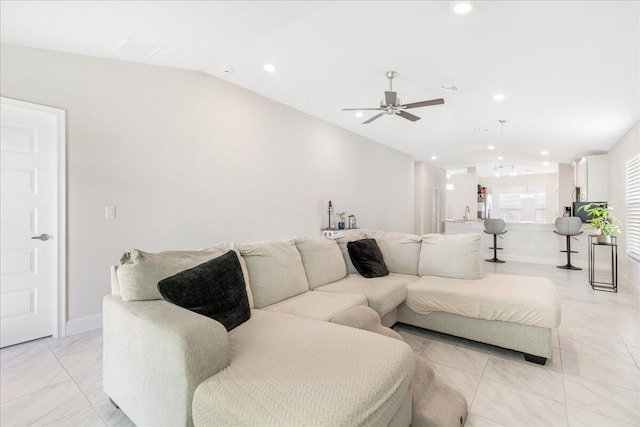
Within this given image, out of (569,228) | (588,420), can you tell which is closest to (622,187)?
(569,228)

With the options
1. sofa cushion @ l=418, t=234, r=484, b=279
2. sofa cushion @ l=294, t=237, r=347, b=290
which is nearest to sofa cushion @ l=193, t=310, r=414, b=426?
sofa cushion @ l=294, t=237, r=347, b=290

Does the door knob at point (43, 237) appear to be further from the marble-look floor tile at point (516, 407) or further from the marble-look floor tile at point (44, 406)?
the marble-look floor tile at point (516, 407)

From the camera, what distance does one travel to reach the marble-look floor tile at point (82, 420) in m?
1.69

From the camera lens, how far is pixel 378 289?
2.72m

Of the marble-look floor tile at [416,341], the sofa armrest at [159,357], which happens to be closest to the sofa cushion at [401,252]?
the marble-look floor tile at [416,341]

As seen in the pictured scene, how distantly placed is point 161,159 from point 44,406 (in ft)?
8.03

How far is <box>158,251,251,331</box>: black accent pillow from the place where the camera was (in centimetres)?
162

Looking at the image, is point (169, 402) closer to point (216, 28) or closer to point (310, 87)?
point (216, 28)

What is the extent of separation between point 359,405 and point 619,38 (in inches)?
128

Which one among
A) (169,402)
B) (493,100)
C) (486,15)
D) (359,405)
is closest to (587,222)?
(493,100)

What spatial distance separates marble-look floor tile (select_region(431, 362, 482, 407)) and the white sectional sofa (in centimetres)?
49

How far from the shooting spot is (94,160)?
9.99 ft

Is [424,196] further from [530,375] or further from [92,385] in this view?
[92,385]

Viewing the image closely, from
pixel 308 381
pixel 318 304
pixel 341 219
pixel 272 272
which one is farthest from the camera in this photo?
pixel 341 219
